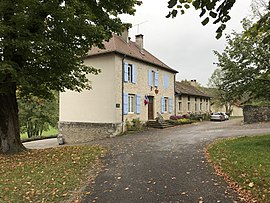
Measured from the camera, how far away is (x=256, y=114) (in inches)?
955

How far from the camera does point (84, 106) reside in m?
21.1

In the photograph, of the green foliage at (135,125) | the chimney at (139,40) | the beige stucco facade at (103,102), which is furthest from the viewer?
the chimney at (139,40)

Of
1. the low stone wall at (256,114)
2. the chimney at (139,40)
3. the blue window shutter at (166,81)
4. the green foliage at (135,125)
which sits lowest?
the green foliage at (135,125)

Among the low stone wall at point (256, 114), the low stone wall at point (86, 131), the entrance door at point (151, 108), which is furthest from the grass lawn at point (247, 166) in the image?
the low stone wall at point (256, 114)

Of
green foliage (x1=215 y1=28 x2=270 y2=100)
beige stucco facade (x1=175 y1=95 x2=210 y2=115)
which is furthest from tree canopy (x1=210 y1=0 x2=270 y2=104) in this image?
beige stucco facade (x1=175 y1=95 x2=210 y2=115)

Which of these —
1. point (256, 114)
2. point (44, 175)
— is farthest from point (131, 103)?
point (44, 175)

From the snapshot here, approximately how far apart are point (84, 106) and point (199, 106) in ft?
63.7

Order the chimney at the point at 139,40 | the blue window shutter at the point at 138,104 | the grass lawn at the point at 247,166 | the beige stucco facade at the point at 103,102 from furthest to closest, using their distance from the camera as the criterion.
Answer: the chimney at the point at 139,40, the blue window shutter at the point at 138,104, the beige stucco facade at the point at 103,102, the grass lawn at the point at 247,166

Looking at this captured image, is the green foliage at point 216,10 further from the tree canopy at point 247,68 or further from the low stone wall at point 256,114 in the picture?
the low stone wall at point 256,114

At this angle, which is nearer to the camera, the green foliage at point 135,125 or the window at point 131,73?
the green foliage at point 135,125

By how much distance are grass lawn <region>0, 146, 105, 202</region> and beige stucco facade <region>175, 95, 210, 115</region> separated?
2055 centimetres

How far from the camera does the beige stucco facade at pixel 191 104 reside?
98.3 ft

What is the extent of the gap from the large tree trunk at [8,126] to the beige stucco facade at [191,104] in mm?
20402

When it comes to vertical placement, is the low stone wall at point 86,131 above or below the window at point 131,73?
below
